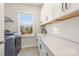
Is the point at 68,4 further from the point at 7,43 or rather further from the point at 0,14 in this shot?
the point at 7,43

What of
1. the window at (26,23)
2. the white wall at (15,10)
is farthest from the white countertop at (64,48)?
the window at (26,23)

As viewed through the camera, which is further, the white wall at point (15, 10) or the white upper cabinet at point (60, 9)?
the white wall at point (15, 10)

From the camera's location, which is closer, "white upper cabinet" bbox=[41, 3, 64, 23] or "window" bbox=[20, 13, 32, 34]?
"white upper cabinet" bbox=[41, 3, 64, 23]

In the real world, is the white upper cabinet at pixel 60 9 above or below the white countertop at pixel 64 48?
above

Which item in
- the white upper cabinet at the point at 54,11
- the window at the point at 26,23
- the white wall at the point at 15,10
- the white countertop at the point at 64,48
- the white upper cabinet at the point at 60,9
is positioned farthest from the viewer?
the window at the point at 26,23

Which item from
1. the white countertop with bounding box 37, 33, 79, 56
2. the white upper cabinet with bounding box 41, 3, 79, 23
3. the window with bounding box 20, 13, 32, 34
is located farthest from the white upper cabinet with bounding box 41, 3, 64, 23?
the window with bounding box 20, 13, 32, 34

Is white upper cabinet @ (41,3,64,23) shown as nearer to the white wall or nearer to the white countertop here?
the white countertop

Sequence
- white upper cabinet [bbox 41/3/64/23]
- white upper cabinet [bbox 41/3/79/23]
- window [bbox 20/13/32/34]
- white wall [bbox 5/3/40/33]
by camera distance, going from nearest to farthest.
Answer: white upper cabinet [bbox 41/3/79/23], white upper cabinet [bbox 41/3/64/23], white wall [bbox 5/3/40/33], window [bbox 20/13/32/34]

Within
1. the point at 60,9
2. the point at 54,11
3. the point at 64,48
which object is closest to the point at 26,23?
the point at 54,11

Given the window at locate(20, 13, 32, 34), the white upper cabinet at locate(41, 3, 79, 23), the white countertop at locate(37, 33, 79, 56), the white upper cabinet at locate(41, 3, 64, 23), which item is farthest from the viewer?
the window at locate(20, 13, 32, 34)

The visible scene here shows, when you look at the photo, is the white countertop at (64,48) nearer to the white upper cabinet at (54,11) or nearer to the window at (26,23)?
the white upper cabinet at (54,11)

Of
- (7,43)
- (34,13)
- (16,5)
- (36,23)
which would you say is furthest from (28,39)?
(7,43)

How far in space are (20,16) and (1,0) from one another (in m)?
3.80

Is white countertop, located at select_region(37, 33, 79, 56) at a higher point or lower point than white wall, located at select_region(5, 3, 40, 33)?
lower
